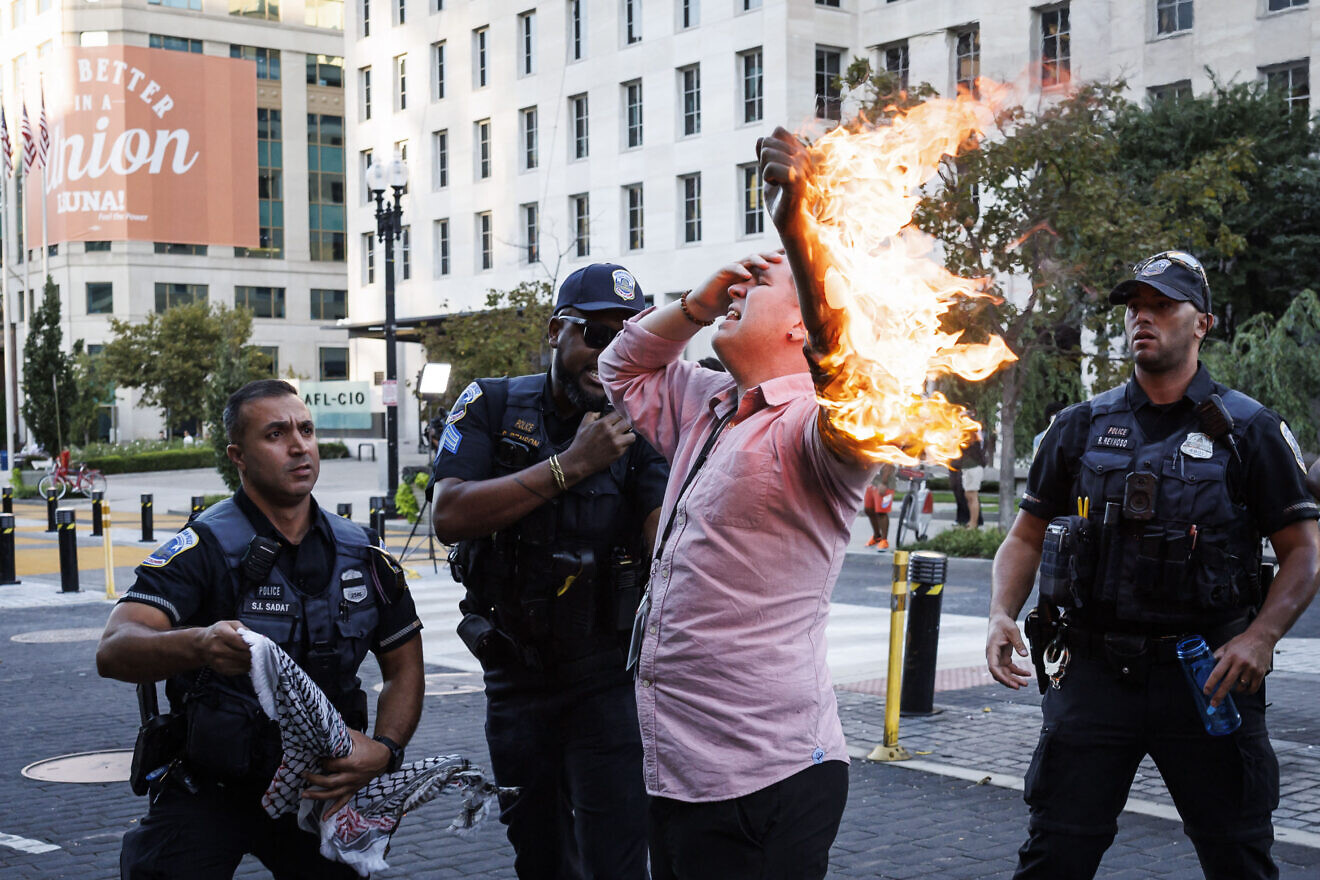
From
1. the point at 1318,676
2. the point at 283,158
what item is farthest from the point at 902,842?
the point at 283,158

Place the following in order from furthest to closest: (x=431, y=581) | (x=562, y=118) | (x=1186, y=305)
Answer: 1. (x=562, y=118)
2. (x=431, y=581)
3. (x=1186, y=305)

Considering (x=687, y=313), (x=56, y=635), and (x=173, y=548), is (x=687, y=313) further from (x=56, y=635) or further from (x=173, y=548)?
(x=56, y=635)

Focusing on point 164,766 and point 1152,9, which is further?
point 1152,9

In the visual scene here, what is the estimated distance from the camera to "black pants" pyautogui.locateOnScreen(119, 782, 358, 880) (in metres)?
3.44

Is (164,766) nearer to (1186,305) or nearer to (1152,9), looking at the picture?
(1186,305)

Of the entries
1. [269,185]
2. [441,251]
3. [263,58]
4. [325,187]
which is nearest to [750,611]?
[441,251]

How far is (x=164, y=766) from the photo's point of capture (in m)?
3.57

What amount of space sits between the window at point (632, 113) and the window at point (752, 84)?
17.4 ft

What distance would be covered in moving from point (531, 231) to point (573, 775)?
49551mm

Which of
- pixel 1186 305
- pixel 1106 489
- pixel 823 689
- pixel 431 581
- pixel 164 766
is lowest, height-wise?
pixel 431 581

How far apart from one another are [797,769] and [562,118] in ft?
162

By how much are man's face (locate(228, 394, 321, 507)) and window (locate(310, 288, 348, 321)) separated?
3308 inches

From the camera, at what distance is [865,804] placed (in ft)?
23.1

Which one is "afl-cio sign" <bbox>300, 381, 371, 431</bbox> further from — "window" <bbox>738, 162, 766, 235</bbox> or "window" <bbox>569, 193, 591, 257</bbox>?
"window" <bbox>738, 162, 766, 235</bbox>
